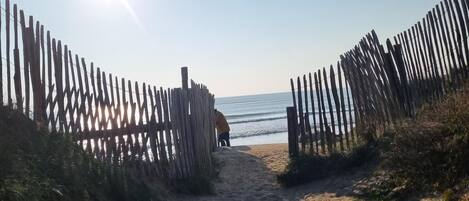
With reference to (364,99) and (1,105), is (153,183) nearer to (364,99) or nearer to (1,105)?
(1,105)

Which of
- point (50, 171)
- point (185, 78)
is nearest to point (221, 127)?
point (185, 78)

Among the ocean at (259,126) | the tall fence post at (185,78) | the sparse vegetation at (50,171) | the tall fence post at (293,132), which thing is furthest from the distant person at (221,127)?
the sparse vegetation at (50,171)

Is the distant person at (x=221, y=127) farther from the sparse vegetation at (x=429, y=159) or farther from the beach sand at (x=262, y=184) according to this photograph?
the sparse vegetation at (x=429, y=159)

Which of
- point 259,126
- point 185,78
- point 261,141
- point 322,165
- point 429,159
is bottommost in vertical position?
point 322,165

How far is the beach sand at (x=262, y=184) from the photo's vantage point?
8.70m

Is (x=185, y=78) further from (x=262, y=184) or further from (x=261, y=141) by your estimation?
(x=261, y=141)

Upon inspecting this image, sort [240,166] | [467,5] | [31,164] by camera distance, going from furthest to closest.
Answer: [240,166] → [467,5] → [31,164]

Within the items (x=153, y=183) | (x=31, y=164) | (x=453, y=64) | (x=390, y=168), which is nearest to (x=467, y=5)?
(x=453, y=64)

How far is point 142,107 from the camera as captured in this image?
927 cm

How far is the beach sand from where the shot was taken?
8.70m

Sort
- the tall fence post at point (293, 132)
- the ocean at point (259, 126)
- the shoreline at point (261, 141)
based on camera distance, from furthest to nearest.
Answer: the ocean at point (259, 126) < the shoreline at point (261, 141) < the tall fence post at point (293, 132)

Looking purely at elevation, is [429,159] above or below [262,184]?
above

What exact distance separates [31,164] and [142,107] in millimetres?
3415

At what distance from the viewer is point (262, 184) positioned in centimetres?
1034
